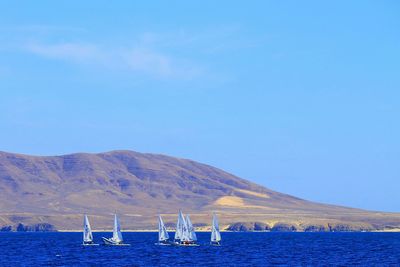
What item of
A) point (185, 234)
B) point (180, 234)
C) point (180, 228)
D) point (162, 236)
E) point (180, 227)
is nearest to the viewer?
point (180, 227)

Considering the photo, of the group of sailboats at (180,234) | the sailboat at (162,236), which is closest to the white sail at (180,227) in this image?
the group of sailboats at (180,234)

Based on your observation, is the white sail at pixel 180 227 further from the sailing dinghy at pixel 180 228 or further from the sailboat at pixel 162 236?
the sailboat at pixel 162 236

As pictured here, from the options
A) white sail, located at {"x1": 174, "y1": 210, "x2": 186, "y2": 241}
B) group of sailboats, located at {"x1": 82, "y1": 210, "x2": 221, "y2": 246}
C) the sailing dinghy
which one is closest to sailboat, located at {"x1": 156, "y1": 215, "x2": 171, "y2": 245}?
group of sailboats, located at {"x1": 82, "y1": 210, "x2": 221, "y2": 246}

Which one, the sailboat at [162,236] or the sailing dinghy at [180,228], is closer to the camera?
the sailing dinghy at [180,228]

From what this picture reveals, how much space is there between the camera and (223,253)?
476 feet

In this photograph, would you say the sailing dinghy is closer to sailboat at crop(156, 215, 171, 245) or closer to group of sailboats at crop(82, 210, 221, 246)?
group of sailboats at crop(82, 210, 221, 246)

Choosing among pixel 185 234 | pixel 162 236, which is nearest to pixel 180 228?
pixel 185 234

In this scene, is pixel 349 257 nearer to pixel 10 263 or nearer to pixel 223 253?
pixel 223 253

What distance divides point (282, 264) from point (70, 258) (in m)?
32.6

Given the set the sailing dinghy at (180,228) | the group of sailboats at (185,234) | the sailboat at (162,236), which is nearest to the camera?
the sailing dinghy at (180,228)

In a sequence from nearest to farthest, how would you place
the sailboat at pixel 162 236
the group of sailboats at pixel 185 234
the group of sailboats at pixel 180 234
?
the group of sailboats at pixel 185 234 → the group of sailboats at pixel 180 234 → the sailboat at pixel 162 236

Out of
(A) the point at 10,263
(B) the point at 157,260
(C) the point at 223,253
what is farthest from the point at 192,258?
(A) the point at 10,263

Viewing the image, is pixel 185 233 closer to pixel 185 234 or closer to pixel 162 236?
pixel 185 234

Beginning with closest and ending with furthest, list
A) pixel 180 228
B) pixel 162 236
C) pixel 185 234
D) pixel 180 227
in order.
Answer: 1. pixel 180 227
2. pixel 180 228
3. pixel 185 234
4. pixel 162 236
